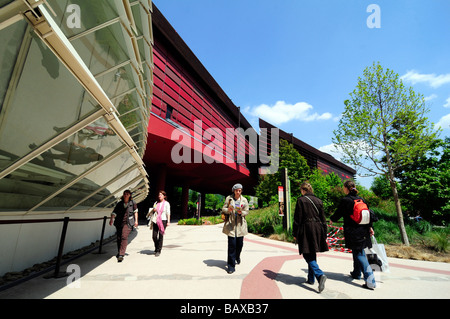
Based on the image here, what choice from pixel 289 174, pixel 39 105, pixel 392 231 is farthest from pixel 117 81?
pixel 289 174

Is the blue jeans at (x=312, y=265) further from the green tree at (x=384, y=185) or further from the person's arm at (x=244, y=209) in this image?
the green tree at (x=384, y=185)

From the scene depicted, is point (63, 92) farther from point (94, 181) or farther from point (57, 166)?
point (94, 181)

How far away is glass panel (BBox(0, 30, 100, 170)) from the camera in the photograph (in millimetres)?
2221

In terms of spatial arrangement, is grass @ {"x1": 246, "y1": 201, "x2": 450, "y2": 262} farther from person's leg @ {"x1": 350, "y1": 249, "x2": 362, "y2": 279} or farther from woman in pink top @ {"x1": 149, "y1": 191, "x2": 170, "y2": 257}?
woman in pink top @ {"x1": 149, "y1": 191, "x2": 170, "y2": 257}

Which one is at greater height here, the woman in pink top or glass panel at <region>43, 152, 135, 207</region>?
glass panel at <region>43, 152, 135, 207</region>

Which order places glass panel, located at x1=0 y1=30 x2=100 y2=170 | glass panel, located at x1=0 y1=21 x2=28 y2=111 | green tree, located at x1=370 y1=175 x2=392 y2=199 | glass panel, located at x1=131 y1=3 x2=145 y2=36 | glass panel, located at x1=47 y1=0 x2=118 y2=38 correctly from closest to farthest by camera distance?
glass panel, located at x1=0 y1=21 x2=28 y2=111 < glass panel, located at x1=0 y1=30 x2=100 y2=170 < glass panel, located at x1=47 y1=0 x2=118 y2=38 < glass panel, located at x1=131 y1=3 x2=145 y2=36 < green tree, located at x1=370 y1=175 x2=392 y2=199

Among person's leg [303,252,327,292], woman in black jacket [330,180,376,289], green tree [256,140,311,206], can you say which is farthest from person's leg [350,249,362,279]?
green tree [256,140,311,206]

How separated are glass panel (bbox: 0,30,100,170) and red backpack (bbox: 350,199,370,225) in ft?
14.9

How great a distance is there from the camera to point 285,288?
328 centimetres

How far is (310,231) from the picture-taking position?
340cm

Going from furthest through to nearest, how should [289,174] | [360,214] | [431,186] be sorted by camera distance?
[289,174] < [431,186] < [360,214]

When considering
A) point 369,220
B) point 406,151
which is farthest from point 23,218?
point 406,151

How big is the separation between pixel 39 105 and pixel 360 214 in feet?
16.7

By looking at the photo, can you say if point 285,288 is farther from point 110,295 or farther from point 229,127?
point 229,127
